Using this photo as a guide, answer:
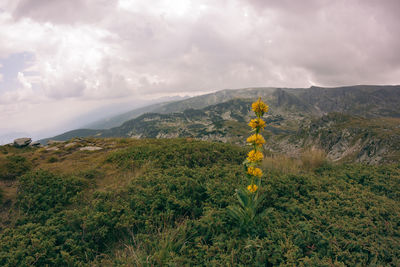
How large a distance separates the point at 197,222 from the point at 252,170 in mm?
2114

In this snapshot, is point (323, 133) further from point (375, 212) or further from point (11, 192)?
point (11, 192)

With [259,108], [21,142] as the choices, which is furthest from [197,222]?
[21,142]

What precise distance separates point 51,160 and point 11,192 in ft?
20.1

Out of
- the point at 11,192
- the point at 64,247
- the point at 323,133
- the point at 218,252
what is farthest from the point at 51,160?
the point at 323,133

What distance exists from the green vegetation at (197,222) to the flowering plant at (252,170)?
Result: 0.29 m

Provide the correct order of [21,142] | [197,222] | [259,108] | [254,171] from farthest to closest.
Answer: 1. [21,142]
2. [197,222]
3. [259,108]
4. [254,171]

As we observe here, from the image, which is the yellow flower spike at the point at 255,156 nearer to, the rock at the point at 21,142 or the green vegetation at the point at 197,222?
the green vegetation at the point at 197,222

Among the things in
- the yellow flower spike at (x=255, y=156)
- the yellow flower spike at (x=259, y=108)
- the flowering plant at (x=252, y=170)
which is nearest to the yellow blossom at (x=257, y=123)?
the flowering plant at (x=252, y=170)

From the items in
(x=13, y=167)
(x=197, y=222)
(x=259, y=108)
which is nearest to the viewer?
(x=259, y=108)

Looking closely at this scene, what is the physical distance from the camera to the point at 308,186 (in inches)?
277

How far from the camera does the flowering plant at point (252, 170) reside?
4.66 meters

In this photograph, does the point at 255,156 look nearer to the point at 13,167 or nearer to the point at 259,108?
the point at 259,108

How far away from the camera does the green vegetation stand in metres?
4.23

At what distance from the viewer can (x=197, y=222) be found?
17.0ft
